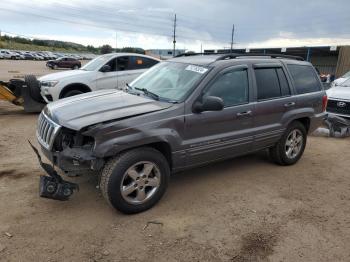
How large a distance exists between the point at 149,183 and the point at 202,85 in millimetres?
1399

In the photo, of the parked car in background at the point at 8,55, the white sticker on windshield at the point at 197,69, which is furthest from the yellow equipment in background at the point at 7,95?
the parked car in background at the point at 8,55

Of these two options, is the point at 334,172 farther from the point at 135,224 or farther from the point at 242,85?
the point at 135,224

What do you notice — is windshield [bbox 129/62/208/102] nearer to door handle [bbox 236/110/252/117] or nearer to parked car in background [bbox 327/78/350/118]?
door handle [bbox 236/110/252/117]

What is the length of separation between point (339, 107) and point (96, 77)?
20.9 feet

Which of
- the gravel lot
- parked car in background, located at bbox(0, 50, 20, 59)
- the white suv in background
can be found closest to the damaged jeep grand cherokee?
the gravel lot

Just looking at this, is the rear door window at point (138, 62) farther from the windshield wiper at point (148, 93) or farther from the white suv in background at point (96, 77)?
the windshield wiper at point (148, 93)

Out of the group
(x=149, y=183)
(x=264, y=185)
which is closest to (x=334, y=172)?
(x=264, y=185)

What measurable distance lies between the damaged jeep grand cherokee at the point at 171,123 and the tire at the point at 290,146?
18 millimetres

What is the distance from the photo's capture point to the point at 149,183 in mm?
3965

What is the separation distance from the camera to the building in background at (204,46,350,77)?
1967 centimetres

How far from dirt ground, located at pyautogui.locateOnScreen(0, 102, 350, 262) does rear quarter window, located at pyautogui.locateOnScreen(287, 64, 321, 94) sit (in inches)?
55.3

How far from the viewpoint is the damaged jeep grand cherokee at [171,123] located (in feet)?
12.0

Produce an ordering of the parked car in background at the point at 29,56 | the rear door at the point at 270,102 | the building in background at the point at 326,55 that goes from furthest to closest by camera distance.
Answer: the parked car in background at the point at 29,56, the building in background at the point at 326,55, the rear door at the point at 270,102

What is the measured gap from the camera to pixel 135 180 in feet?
12.6
